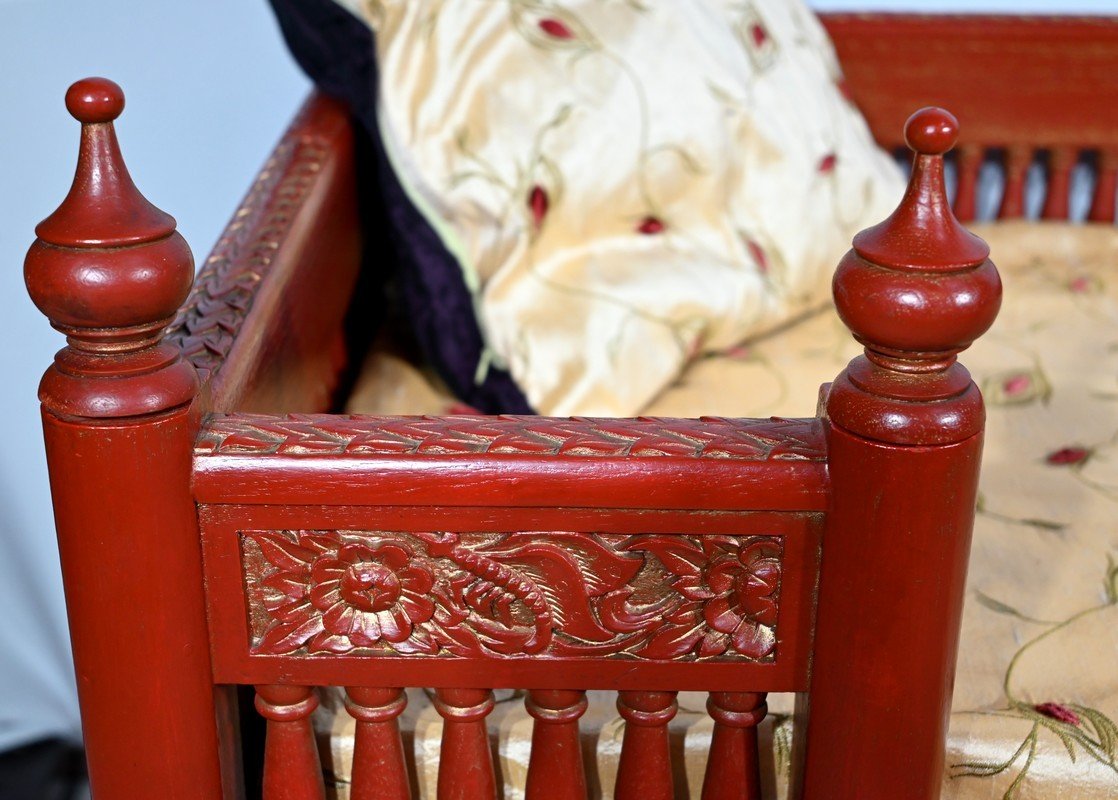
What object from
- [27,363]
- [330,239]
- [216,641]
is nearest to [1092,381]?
[330,239]

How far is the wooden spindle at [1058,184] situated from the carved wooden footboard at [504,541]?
1.12 metres

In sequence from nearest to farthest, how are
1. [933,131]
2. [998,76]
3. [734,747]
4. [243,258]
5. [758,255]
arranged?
[933,131] < [734,747] < [243,258] < [758,255] < [998,76]

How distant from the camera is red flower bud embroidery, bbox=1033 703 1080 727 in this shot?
2.10ft

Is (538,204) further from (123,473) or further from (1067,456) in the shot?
(123,473)

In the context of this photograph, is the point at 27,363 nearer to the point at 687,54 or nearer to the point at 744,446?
the point at 687,54

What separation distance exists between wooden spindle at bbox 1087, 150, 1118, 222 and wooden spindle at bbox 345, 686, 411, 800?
123 cm

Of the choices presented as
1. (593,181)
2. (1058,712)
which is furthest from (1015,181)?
(1058,712)

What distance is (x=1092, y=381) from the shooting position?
1089mm

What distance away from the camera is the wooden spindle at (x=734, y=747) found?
1.88 feet

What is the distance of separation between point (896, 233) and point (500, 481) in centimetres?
19

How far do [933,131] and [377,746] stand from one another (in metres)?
0.38

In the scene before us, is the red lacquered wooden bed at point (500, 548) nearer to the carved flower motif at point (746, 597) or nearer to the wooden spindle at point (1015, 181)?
the carved flower motif at point (746, 597)

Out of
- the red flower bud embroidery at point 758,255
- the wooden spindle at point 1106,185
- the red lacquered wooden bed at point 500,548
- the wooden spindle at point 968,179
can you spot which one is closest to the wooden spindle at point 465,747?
the red lacquered wooden bed at point 500,548

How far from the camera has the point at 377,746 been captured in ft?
1.93
